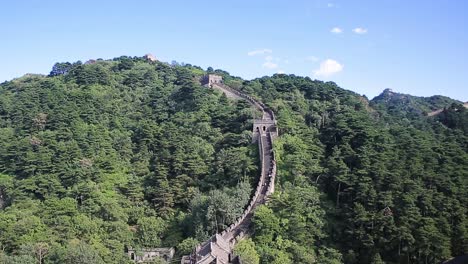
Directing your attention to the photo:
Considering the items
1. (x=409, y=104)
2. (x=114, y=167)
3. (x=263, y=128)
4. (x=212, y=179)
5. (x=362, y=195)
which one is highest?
(x=409, y=104)

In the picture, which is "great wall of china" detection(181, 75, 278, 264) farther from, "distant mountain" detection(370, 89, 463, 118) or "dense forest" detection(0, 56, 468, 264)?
"distant mountain" detection(370, 89, 463, 118)

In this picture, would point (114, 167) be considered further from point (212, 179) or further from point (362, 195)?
point (362, 195)

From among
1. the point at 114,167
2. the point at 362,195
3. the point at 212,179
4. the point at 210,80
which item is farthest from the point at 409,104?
the point at 114,167

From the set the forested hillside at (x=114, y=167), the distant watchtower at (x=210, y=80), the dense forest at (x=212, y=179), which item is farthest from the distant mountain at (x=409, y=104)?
the forested hillside at (x=114, y=167)

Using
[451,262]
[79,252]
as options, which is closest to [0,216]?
[79,252]

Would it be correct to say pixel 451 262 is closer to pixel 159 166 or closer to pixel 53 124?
pixel 159 166
